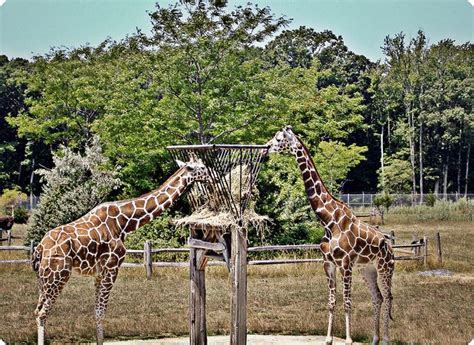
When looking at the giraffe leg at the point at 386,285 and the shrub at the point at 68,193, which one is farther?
the shrub at the point at 68,193

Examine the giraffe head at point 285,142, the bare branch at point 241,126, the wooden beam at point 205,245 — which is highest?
the bare branch at point 241,126

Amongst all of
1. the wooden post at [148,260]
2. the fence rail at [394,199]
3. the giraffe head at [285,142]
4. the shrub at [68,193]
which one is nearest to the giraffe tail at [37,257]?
the giraffe head at [285,142]

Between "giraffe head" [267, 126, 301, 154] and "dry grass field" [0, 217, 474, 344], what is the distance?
13.2 feet

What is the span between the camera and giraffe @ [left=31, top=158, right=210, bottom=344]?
40.2ft

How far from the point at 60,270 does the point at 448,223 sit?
36076mm

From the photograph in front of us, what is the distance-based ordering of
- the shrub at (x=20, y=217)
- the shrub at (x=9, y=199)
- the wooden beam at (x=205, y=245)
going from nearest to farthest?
the wooden beam at (x=205, y=245) < the shrub at (x=20, y=217) < the shrub at (x=9, y=199)

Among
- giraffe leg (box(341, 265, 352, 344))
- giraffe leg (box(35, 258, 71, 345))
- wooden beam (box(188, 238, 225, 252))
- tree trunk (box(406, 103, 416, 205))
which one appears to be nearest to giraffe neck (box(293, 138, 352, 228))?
giraffe leg (box(341, 265, 352, 344))

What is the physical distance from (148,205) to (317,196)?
8.94 feet

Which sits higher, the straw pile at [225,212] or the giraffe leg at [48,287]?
the straw pile at [225,212]

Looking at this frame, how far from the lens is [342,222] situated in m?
13.3

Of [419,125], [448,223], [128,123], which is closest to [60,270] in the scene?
[128,123]

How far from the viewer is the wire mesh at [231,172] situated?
39.4ft

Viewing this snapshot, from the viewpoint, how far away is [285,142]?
13.0 metres

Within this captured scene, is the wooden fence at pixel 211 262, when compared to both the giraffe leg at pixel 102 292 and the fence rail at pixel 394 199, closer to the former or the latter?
the giraffe leg at pixel 102 292
